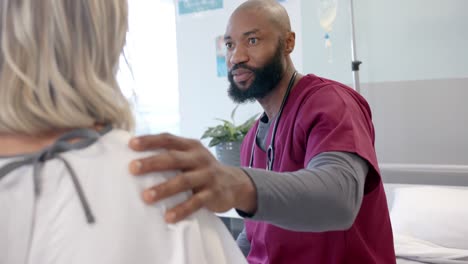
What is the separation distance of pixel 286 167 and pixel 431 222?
106 centimetres

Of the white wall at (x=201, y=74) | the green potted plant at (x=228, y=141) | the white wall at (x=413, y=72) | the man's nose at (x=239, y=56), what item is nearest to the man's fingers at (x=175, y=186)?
the man's nose at (x=239, y=56)

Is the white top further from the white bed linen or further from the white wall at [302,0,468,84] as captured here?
the white wall at [302,0,468,84]

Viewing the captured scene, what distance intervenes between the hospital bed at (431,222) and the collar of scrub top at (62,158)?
1.49 m

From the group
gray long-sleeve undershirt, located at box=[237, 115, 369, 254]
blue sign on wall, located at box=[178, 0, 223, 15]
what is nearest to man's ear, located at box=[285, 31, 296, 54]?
gray long-sleeve undershirt, located at box=[237, 115, 369, 254]

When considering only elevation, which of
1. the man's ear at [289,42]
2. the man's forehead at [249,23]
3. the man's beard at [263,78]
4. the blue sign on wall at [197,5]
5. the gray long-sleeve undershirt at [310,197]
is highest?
the blue sign on wall at [197,5]

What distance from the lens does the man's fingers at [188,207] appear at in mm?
591

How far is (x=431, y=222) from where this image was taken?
6.56 feet

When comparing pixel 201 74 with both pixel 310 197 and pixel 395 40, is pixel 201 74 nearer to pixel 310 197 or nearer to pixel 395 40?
pixel 395 40

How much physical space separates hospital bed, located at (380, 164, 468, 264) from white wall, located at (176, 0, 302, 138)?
3.83ft

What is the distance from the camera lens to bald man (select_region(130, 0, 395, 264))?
0.67 m

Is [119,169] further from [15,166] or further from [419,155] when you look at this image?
[419,155]

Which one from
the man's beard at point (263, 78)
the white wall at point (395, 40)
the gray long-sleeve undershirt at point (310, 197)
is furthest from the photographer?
the white wall at point (395, 40)

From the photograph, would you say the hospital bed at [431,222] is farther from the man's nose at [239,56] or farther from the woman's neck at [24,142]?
the woman's neck at [24,142]

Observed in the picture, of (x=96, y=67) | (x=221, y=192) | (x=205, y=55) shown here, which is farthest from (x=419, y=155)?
(x=96, y=67)
